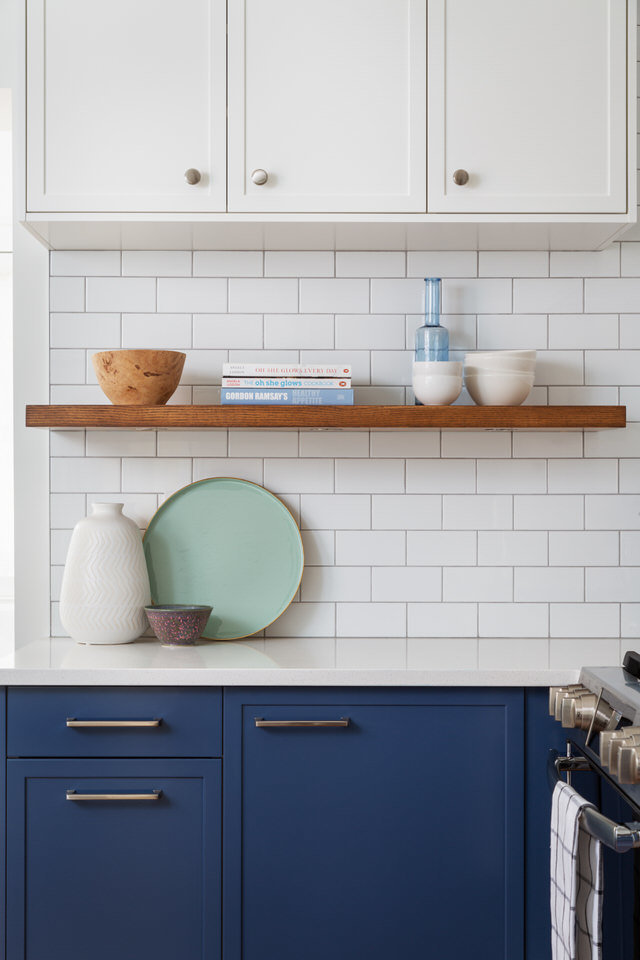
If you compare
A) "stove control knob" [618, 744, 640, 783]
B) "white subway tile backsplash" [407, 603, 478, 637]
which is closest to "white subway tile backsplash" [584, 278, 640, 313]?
"white subway tile backsplash" [407, 603, 478, 637]

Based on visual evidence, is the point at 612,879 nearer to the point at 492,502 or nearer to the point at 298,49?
the point at 492,502

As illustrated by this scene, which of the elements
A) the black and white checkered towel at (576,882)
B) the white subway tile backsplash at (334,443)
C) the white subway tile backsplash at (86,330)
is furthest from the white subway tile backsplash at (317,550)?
the black and white checkered towel at (576,882)

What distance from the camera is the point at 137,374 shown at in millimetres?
2189

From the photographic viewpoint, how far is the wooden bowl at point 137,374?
218 cm

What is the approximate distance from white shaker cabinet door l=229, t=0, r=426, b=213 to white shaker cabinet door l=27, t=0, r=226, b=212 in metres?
0.06

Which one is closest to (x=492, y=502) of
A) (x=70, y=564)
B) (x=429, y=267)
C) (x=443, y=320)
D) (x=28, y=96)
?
(x=443, y=320)

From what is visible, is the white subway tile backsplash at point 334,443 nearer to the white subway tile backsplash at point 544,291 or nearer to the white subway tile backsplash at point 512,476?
the white subway tile backsplash at point 512,476

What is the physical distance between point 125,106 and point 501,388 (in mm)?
1158

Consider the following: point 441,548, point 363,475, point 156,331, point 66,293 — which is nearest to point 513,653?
point 441,548

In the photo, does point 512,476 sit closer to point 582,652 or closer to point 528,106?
point 582,652

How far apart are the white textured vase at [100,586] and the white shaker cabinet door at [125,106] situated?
82 centimetres

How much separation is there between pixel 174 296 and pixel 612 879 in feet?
5.85

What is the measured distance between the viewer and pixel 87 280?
7.97 ft

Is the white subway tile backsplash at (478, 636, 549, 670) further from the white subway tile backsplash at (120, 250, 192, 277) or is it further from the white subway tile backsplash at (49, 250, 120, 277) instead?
the white subway tile backsplash at (49, 250, 120, 277)
